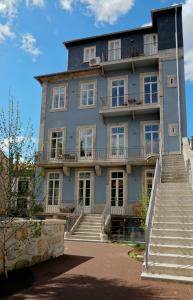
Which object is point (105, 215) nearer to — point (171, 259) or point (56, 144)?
point (56, 144)

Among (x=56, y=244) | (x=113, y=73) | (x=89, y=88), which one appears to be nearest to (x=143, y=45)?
(x=113, y=73)

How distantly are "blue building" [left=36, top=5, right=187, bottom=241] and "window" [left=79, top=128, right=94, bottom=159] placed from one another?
0.23 feet

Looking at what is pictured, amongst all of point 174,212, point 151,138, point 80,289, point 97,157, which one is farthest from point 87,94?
point 80,289

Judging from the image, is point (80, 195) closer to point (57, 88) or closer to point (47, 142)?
point (47, 142)

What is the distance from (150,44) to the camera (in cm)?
2191

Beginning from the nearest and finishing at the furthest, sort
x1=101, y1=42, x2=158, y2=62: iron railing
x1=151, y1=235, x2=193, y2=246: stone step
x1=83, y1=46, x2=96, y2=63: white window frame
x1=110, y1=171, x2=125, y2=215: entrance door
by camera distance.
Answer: x1=151, y1=235, x2=193, y2=246: stone step < x1=110, y1=171, x2=125, y2=215: entrance door < x1=101, y1=42, x2=158, y2=62: iron railing < x1=83, y1=46, x2=96, y2=63: white window frame

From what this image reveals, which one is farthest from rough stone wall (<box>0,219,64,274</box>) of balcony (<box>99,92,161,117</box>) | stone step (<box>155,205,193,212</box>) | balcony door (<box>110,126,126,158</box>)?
balcony (<box>99,92,161,117</box>)

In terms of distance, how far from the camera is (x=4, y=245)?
6.42 meters

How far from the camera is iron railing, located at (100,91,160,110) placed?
2011 cm

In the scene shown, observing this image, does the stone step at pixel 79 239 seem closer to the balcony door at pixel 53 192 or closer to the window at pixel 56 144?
the balcony door at pixel 53 192

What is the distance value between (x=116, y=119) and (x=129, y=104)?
1395mm

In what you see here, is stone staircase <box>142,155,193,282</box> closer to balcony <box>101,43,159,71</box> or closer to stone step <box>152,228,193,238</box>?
stone step <box>152,228,193,238</box>

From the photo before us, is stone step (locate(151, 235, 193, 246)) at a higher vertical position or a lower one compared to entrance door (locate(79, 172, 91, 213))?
lower

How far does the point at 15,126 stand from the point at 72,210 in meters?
13.0
